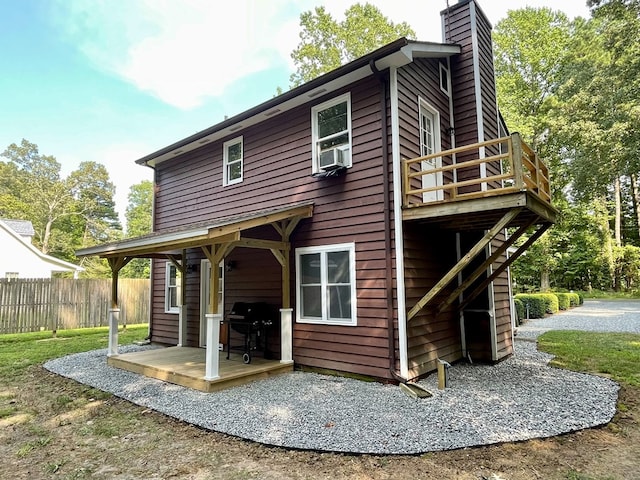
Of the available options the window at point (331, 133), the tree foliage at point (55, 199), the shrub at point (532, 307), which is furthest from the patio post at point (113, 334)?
the tree foliage at point (55, 199)

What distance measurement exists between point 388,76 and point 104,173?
31.5m

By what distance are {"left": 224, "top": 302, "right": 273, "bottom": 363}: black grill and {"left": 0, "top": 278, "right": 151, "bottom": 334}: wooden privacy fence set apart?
7639 mm

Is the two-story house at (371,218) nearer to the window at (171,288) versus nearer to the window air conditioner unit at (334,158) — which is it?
the window air conditioner unit at (334,158)

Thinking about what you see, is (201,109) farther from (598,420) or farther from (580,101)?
(598,420)

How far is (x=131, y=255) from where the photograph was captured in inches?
300

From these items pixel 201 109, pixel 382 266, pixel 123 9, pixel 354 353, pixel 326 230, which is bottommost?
pixel 354 353

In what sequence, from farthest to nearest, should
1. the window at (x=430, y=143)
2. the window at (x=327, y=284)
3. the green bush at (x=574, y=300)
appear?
1. the green bush at (x=574, y=300)
2. the window at (x=430, y=143)
3. the window at (x=327, y=284)

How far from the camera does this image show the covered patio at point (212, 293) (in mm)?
5535

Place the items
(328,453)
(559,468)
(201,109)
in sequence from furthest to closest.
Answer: (201,109) < (328,453) < (559,468)

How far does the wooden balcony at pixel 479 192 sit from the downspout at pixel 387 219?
27 cm

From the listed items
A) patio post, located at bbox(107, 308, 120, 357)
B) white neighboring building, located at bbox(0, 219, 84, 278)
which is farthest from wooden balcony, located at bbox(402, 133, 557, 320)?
white neighboring building, located at bbox(0, 219, 84, 278)

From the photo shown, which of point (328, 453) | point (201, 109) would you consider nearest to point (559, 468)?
point (328, 453)

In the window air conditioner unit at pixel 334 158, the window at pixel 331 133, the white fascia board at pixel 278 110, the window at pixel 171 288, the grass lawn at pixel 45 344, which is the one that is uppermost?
the white fascia board at pixel 278 110

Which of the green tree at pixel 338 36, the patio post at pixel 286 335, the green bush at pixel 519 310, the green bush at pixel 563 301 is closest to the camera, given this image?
the patio post at pixel 286 335
